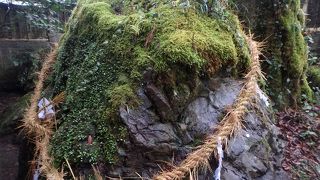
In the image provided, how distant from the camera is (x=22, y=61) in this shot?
22.0ft

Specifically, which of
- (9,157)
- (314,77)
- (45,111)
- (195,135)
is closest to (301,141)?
(314,77)

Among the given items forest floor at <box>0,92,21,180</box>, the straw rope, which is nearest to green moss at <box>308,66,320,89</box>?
the straw rope

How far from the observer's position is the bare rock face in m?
2.05

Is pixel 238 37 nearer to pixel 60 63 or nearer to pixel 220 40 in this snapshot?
pixel 220 40

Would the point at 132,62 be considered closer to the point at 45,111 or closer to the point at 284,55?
the point at 45,111

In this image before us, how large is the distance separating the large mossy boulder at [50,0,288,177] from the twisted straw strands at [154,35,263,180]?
135mm

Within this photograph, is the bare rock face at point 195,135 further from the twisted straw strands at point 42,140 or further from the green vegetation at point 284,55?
the green vegetation at point 284,55

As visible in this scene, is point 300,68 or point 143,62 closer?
point 143,62

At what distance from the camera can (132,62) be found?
2309mm

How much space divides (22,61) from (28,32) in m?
0.95

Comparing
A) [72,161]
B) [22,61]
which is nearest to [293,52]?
[72,161]

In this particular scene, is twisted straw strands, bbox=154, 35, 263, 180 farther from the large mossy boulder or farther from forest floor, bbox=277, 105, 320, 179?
forest floor, bbox=277, 105, 320, 179

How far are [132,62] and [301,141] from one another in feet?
A: 6.98

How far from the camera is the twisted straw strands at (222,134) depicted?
5.83ft
